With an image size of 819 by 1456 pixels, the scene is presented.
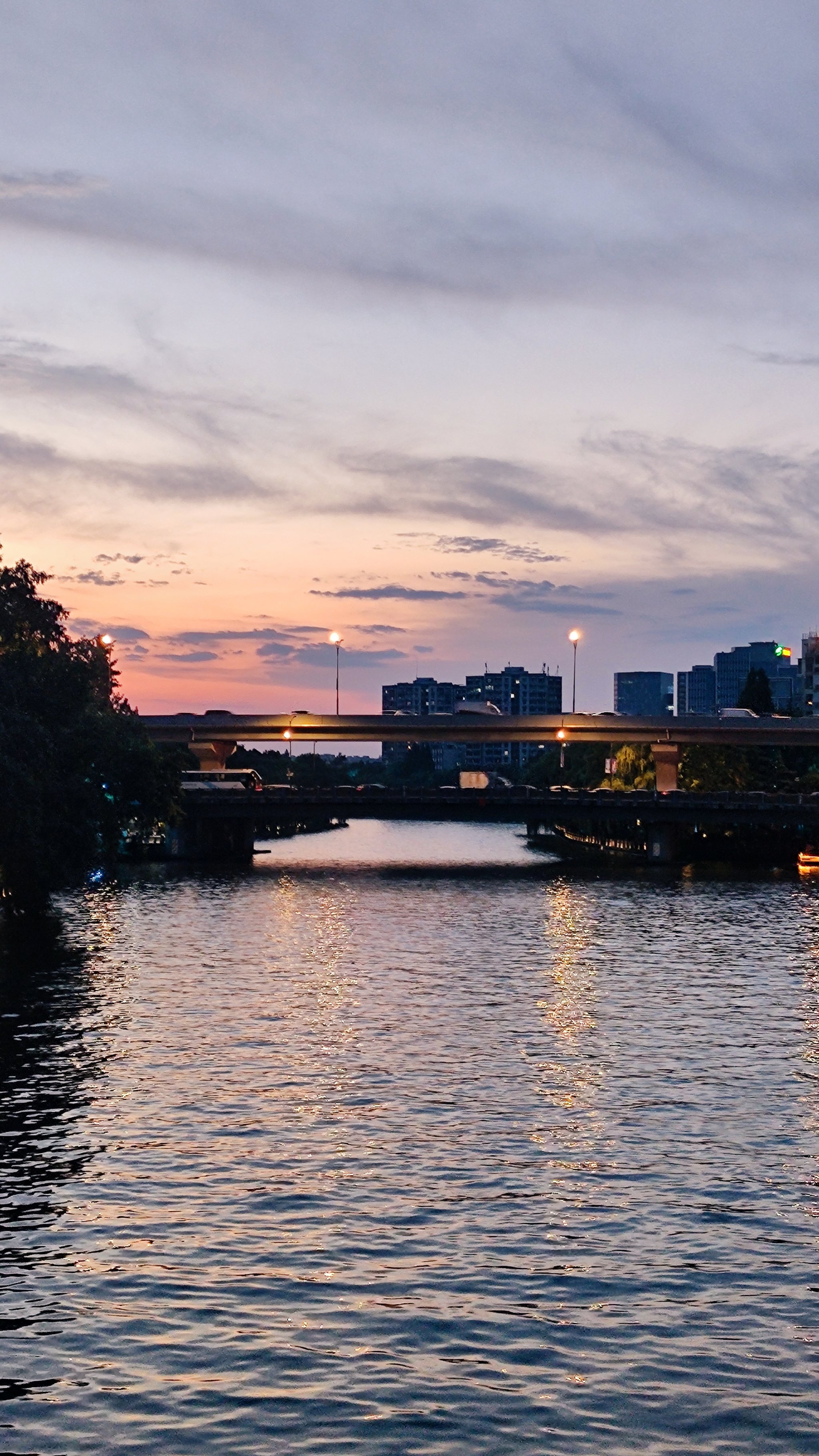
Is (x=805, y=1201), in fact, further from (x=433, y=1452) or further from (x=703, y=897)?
(x=703, y=897)

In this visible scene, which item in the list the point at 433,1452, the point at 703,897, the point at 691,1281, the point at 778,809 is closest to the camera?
the point at 433,1452

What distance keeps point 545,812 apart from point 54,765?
3767 inches

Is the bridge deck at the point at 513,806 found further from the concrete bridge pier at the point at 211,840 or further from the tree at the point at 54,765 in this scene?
the tree at the point at 54,765

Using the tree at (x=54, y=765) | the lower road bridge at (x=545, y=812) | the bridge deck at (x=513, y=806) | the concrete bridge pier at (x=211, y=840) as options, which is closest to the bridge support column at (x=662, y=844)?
the lower road bridge at (x=545, y=812)

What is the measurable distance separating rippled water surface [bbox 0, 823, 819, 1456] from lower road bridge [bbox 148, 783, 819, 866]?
3654 inches

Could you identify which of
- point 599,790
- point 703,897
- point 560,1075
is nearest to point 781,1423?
point 560,1075

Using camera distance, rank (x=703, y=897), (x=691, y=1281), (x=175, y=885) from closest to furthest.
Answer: (x=691, y=1281) → (x=703, y=897) → (x=175, y=885)

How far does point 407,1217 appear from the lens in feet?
124

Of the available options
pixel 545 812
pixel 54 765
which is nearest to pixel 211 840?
pixel 545 812

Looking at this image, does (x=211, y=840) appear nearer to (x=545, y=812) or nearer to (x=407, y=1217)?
(x=545, y=812)

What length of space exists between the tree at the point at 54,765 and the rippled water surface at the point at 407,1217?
8.49 m

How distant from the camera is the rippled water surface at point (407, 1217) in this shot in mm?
27141

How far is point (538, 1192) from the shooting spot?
3988 cm

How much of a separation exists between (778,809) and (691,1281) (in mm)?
140212
